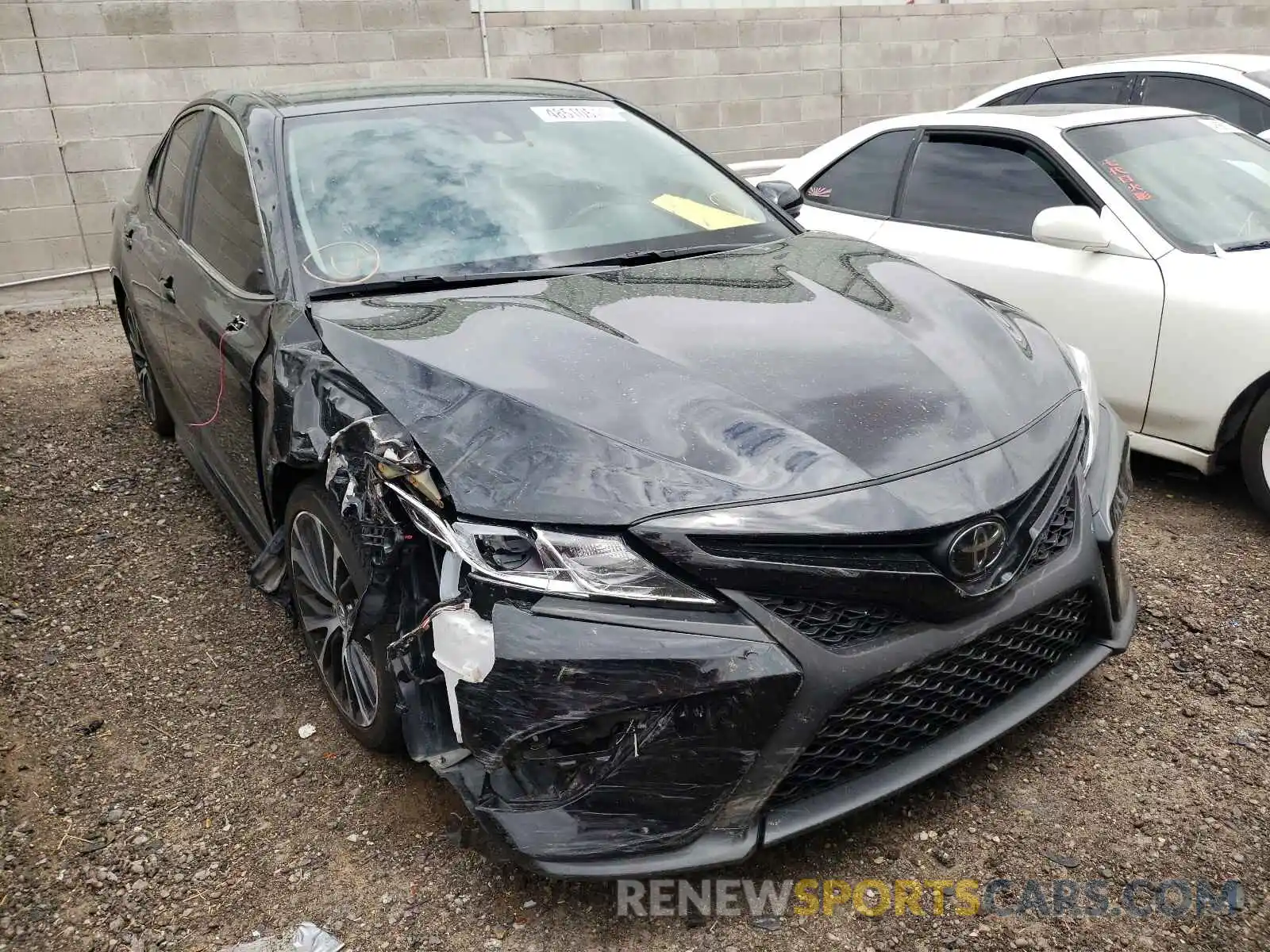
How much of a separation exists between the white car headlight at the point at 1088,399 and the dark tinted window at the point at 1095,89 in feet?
13.9

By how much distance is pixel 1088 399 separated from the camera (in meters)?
2.62

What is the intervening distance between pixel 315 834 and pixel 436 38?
684 cm

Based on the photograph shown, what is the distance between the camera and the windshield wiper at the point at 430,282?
275 cm

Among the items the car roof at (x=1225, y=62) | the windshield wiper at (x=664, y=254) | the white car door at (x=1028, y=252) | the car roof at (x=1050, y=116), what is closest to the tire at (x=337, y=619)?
the windshield wiper at (x=664, y=254)

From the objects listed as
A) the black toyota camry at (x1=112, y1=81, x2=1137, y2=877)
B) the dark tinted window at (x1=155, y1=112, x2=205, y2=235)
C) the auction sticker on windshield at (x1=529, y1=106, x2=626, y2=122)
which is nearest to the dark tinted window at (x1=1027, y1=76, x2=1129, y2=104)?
the auction sticker on windshield at (x1=529, y1=106, x2=626, y2=122)

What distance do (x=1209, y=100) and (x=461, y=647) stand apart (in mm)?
6072

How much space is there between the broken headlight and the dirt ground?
0.74 m

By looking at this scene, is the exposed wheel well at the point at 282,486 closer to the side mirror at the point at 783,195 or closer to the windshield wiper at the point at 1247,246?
the side mirror at the point at 783,195

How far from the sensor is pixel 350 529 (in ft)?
7.88

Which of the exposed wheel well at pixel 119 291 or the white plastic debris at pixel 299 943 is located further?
the exposed wheel well at pixel 119 291

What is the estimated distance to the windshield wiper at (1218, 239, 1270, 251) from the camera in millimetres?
3836

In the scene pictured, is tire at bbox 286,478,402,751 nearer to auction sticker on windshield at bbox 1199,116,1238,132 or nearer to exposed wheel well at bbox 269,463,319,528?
exposed wheel well at bbox 269,463,319,528

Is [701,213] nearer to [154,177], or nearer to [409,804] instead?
[409,804]

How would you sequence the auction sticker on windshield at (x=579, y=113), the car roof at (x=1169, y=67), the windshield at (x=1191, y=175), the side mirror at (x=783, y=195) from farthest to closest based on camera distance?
the car roof at (x=1169, y=67)
the windshield at (x=1191, y=175)
the side mirror at (x=783, y=195)
the auction sticker on windshield at (x=579, y=113)
